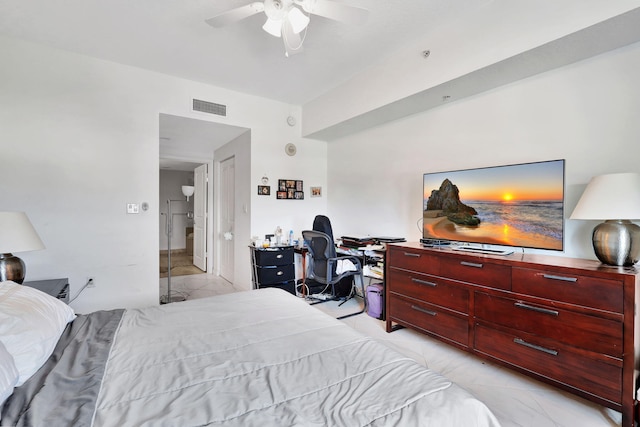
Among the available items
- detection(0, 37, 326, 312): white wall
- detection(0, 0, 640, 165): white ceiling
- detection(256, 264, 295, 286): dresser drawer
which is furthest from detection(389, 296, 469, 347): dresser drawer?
detection(0, 37, 326, 312): white wall

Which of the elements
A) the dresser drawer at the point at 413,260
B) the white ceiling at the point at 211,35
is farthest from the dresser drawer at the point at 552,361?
the white ceiling at the point at 211,35

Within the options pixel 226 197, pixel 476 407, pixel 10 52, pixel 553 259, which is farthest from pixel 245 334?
pixel 226 197

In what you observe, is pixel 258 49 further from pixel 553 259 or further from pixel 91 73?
pixel 553 259

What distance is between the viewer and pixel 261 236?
12.9 feet

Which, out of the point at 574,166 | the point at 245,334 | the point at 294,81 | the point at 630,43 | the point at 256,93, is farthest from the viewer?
the point at 256,93

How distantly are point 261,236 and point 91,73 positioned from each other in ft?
8.24

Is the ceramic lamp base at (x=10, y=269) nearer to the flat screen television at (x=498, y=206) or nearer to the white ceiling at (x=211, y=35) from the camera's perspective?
the white ceiling at (x=211, y=35)

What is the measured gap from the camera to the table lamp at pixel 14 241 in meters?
1.91

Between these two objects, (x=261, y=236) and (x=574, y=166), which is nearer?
(x=574, y=166)

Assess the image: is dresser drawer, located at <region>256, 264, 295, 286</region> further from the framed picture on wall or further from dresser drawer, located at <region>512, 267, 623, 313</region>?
dresser drawer, located at <region>512, 267, 623, 313</region>

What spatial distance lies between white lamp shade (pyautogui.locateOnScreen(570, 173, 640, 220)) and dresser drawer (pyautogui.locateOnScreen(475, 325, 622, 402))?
81 centimetres

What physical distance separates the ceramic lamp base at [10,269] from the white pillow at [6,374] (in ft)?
5.05

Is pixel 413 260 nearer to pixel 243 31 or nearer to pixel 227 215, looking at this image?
pixel 243 31

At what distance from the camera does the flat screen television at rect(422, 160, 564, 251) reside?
2062mm
